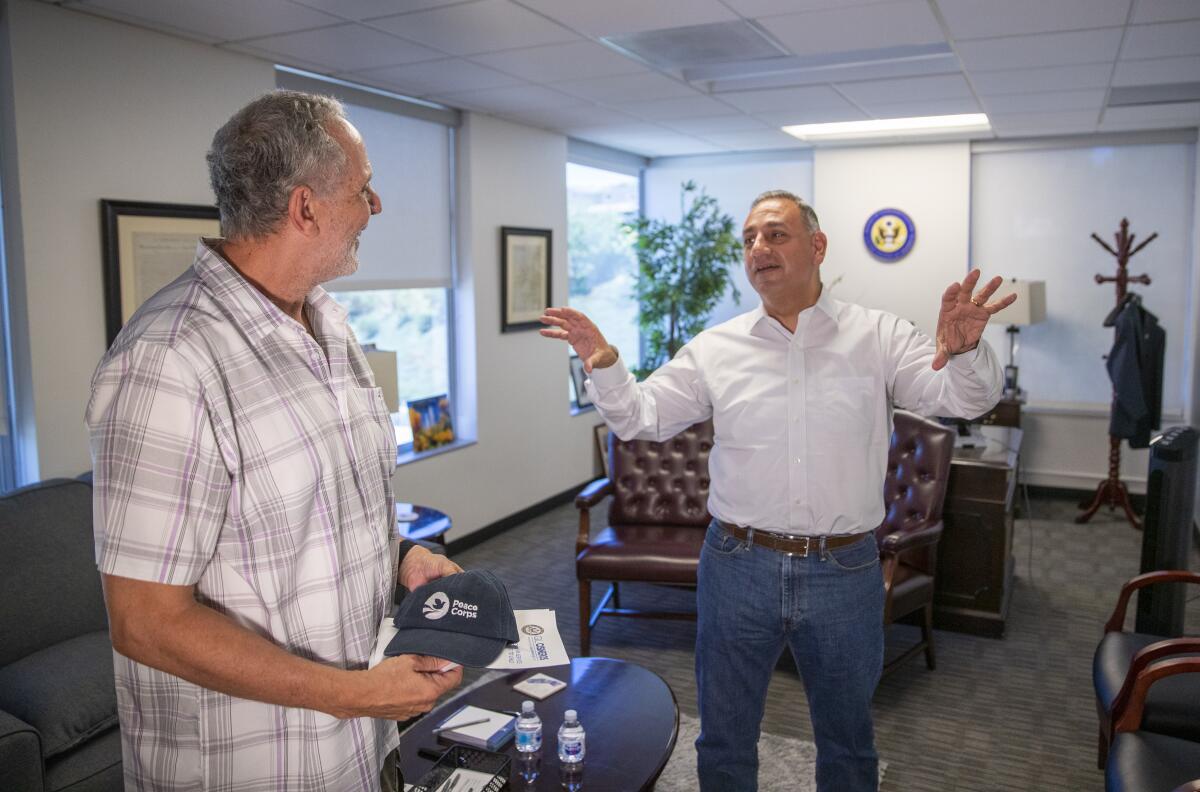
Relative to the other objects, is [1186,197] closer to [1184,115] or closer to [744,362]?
[1184,115]

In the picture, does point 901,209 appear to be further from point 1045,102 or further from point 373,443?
point 373,443

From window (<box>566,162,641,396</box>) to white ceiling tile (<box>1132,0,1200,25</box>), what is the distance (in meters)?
3.89

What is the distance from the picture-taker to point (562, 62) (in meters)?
4.04

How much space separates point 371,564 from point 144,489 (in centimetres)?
37

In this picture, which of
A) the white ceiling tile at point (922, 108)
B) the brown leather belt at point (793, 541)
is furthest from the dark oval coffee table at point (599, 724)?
the white ceiling tile at point (922, 108)

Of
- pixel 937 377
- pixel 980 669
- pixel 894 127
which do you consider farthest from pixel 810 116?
pixel 937 377

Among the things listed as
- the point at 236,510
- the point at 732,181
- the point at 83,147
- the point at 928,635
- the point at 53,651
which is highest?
the point at 732,181

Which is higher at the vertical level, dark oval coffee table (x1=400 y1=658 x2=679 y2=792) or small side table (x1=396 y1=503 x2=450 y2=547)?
small side table (x1=396 y1=503 x2=450 y2=547)

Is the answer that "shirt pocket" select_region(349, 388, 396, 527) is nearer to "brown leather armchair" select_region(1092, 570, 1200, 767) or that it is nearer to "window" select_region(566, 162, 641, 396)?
"brown leather armchair" select_region(1092, 570, 1200, 767)

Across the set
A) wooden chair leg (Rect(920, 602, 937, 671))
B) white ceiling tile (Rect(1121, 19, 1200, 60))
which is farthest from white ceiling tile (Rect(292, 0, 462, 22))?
wooden chair leg (Rect(920, 602, 937, 671))

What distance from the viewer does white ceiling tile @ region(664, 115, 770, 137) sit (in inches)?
226

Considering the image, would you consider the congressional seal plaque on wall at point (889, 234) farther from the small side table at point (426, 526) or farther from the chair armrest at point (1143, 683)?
the chair armrest at point (1143, 683)

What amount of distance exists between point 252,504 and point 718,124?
209 inches

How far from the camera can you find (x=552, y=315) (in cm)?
212
